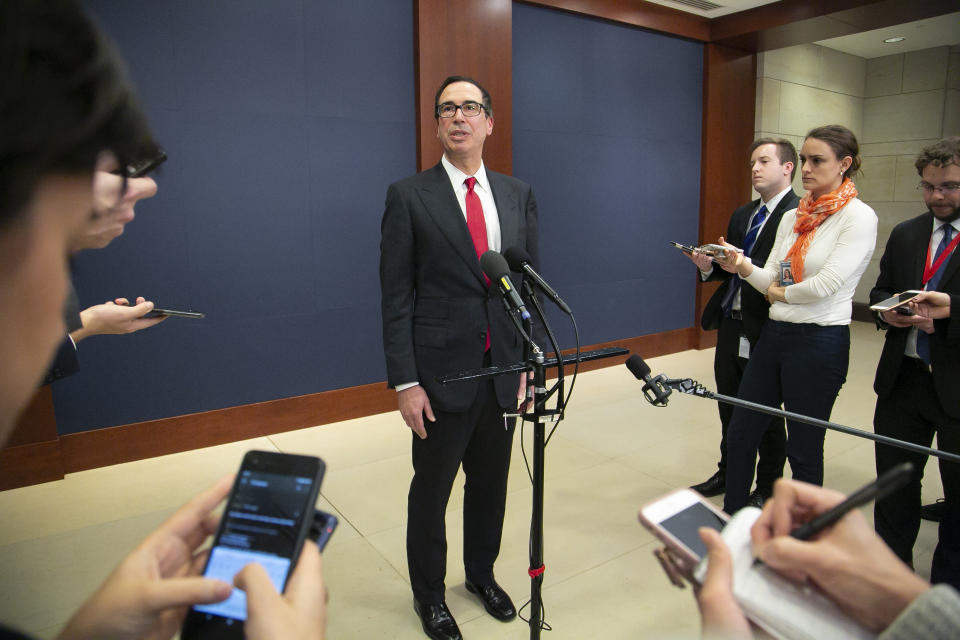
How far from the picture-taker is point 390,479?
10.4ft

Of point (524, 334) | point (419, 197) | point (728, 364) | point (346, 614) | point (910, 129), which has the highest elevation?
point (910, 129)

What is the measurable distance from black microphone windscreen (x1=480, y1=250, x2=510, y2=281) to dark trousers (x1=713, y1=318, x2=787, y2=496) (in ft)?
5.84

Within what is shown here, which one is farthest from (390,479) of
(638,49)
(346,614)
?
(638,49)

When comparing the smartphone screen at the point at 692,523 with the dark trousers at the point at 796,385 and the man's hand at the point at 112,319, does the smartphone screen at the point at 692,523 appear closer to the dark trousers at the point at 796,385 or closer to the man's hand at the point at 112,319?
the man's hand at the point at 112,319

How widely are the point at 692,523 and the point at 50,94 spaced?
0.93 m

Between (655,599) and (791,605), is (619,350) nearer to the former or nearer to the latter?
(791,605)

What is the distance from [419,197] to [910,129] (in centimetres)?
783

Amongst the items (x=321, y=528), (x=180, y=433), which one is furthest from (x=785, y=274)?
(x=180, y=433)

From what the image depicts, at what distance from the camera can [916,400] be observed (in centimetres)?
217

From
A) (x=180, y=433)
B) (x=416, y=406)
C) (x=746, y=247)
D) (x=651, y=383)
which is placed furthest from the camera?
(x=180, y=433)

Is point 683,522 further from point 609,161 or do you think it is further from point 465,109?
point 609,161

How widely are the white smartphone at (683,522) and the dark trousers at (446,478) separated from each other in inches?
40.7

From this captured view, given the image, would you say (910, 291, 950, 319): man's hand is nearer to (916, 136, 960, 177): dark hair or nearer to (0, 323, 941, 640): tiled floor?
(916, 136, 960, 177): dark hair

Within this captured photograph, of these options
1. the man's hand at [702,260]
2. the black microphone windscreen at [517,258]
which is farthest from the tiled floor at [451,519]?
the black microphone windscreen at [517,258]
